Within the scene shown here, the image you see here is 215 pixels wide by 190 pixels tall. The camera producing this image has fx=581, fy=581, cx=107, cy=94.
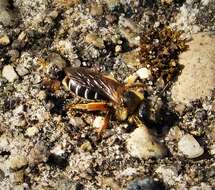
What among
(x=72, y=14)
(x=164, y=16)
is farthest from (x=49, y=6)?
(x=164, y=16)

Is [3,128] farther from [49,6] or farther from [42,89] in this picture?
[49,6]

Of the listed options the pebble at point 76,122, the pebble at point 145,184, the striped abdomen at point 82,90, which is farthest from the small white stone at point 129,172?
the striped abdomen at point 82,90

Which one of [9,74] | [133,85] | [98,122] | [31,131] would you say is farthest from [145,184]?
[9,74]

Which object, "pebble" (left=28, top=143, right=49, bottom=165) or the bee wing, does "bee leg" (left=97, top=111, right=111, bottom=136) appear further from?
"pebble" (left=28, top=143, right=49, bottom=165)

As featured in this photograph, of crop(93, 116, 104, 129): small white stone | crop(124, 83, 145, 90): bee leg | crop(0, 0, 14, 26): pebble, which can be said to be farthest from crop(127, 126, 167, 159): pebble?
crop(0, 0, 14, 26): pebble

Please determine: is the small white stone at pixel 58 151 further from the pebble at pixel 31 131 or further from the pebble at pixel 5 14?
the pebble at pixel 5 14

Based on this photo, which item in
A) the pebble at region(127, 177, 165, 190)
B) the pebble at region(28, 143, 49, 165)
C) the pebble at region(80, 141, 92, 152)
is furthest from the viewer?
the pebble at region(80, 141, 92, 152)
